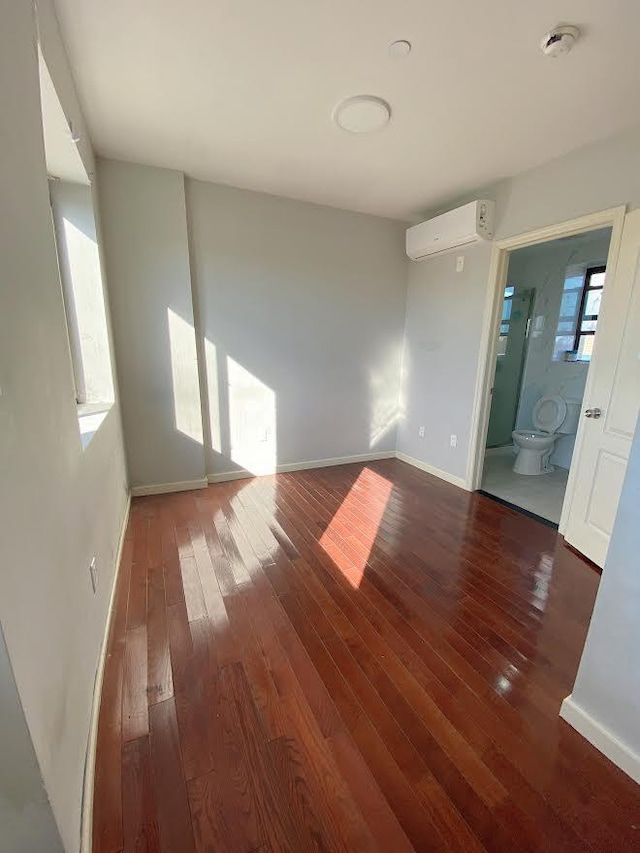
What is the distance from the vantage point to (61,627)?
100cm

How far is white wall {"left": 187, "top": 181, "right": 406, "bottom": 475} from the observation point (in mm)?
3096

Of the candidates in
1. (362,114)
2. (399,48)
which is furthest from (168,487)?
(399,48)

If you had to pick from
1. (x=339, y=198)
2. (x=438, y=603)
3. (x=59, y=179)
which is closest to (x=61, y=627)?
(x=438, y=603)

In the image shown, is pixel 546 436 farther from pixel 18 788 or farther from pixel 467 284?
pixel 18 788

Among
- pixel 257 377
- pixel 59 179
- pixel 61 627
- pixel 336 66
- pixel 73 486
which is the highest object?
pixel 336 66

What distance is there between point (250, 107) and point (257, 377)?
1946 millimetres

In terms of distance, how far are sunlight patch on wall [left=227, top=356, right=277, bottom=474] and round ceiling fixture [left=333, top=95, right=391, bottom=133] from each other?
6.30ft

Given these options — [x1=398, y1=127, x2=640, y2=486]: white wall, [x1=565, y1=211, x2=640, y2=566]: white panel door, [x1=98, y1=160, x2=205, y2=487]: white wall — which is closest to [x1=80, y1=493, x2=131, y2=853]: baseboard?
[x1=98, y1=160, x2=205, y2=487]: white wall

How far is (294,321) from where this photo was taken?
11.3ft

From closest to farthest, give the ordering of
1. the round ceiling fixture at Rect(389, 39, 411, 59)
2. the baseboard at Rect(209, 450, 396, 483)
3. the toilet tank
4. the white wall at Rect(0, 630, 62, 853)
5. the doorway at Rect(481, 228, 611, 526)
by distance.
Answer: the white wall at Rect(0, 630, 62, 853) → the round ceiling fixture at Rect(389, 39, 411, 59) → the baseboard at Rect(209, 450, 396, 483) → the doorway at Rect(481, 228, 611, 526) → the toilet tank

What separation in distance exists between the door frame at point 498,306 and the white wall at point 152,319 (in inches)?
98.2

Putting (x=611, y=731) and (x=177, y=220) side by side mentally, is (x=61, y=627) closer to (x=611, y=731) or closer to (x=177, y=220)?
(x=611, y=731)

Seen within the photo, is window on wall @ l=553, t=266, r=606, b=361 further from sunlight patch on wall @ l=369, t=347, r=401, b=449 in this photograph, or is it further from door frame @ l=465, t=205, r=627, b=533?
sunlight patch on wall @ l=369, t=347, r=401, b=449

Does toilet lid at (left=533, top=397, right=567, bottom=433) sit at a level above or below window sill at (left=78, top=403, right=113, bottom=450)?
below
